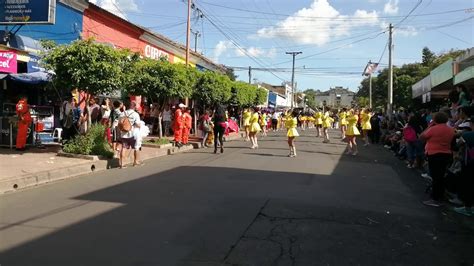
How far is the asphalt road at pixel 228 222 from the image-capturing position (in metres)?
5.60

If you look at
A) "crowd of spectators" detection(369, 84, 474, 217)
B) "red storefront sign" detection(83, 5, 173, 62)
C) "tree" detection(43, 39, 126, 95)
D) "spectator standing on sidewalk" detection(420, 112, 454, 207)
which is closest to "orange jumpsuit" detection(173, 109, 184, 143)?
"red storefront sign" detection(83, 5, 173, 62)

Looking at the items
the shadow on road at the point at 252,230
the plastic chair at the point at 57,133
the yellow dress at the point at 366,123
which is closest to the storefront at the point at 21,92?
the plastic chair at the point at 57,133

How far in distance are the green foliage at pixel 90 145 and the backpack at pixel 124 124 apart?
3.48 ft

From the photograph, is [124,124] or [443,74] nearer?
[124,124]

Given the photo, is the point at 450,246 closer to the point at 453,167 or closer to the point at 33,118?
the point at 453,167

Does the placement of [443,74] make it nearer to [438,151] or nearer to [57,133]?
[438,151]

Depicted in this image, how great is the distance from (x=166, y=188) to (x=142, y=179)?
1418 millimetres

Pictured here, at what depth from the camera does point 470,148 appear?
8336 millimetres

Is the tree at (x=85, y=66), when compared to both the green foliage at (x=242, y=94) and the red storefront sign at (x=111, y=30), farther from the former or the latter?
the green foliage at (x=242, y=94)

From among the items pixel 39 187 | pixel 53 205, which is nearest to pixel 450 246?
pixel 53 205

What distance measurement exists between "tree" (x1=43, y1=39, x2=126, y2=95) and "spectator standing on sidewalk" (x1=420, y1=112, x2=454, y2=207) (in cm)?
834

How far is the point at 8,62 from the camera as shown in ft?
50.3

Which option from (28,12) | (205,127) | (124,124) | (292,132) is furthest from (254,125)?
(28,12)

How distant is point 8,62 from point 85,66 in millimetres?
3656
